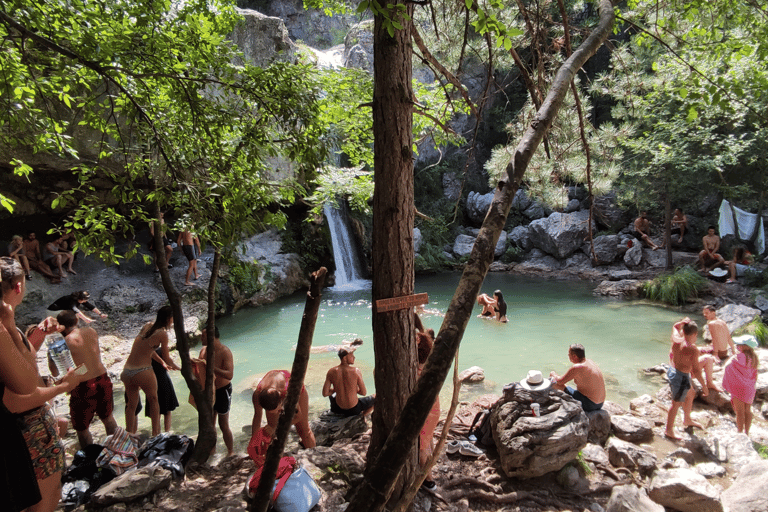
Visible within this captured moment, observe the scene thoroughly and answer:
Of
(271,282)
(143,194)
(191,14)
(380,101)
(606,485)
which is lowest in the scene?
(606,485)

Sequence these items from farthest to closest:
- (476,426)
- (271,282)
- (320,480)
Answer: (271,282), (476,426), (320,480)

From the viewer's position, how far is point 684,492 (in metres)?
3.36

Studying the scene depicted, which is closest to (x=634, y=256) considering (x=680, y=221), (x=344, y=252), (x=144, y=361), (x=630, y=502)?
(x=680, y=221)

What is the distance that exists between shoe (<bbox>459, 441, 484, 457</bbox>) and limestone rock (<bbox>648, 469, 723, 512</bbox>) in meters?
1.45

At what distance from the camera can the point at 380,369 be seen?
272cm

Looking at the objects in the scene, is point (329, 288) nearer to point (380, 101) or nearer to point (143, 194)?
point (143, 194)

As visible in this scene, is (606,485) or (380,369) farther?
(606,485)

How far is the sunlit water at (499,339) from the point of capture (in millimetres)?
6645

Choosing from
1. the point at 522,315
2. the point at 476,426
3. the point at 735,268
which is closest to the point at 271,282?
the point at 522,315

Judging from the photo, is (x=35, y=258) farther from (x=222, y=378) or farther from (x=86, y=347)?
(x=86, y=347)

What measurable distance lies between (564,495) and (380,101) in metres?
3.56

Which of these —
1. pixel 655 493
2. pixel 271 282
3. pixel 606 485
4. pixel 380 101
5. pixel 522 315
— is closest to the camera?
pixel 380 101

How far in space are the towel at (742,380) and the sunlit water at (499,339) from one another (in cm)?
161

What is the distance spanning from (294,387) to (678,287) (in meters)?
12.2
